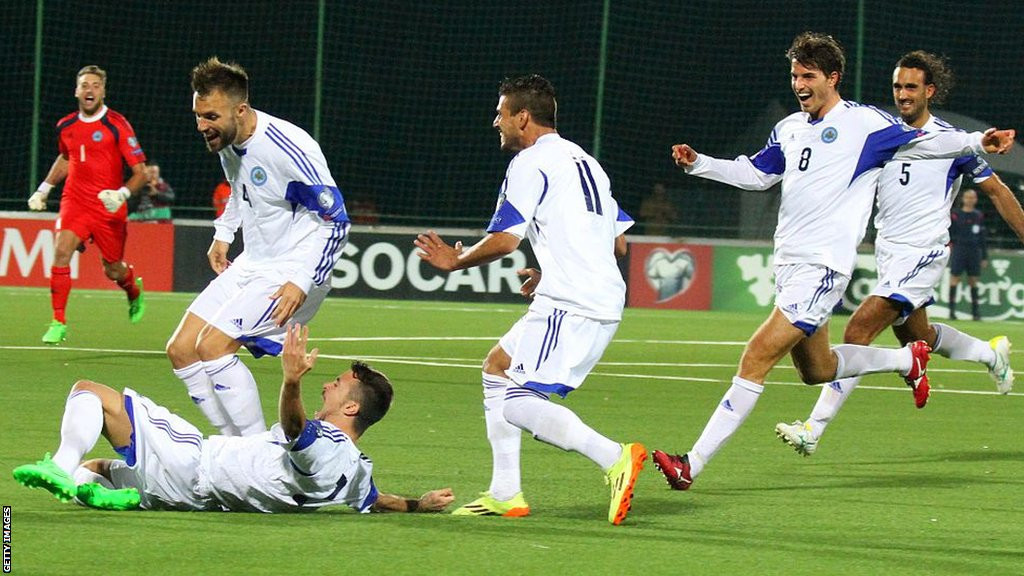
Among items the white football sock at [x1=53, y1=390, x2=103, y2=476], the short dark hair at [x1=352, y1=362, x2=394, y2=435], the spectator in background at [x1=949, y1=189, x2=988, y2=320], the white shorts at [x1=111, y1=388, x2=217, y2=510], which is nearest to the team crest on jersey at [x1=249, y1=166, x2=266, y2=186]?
the short dark hair at [x1=352, y1=362, x2=394, y2=435]

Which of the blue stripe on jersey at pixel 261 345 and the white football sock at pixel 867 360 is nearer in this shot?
the blue stripe on jersey at pixel 261 345

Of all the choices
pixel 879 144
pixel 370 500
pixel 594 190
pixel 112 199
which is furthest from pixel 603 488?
pixel 112 199

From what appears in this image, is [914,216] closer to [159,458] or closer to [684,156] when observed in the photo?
[684,156]

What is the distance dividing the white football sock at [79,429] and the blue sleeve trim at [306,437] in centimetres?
77

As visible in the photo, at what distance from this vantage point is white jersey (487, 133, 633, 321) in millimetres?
6836

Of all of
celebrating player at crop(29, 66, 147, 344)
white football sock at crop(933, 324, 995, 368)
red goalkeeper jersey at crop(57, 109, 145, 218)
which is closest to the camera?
white football sock at crop(933, 324, 995, 368)

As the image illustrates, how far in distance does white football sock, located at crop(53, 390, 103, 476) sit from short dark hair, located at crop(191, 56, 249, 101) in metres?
1.78

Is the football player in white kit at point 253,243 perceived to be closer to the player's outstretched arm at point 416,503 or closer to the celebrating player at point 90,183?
the player's outstretched arm at point 416,503

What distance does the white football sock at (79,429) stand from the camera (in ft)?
20.6

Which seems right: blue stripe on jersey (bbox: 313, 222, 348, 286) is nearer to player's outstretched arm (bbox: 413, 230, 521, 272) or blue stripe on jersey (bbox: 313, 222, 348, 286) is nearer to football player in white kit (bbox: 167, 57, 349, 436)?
football player in white kit (bbox: 167, 57, 349, 436)

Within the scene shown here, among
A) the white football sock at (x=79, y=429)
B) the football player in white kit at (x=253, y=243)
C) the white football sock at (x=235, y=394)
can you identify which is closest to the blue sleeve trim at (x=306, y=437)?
the white football sock at (x=79, y=429)

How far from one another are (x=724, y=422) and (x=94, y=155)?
9.29 meters

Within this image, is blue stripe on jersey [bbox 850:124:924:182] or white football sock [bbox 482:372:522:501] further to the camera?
blue stripe on jersey [bbox 850:124:924:182]

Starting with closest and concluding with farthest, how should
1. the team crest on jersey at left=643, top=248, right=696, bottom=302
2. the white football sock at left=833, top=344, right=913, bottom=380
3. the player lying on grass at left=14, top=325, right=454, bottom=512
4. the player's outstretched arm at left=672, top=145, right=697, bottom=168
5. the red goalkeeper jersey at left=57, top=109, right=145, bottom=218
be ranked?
the player lying on grass at left=14, top=325, right=454, bottom=512 < the player's outstretched arm at left=672, top=145, right=697, bottom=168 < the white football sock at left=833, top=344, right=913, bottom=380 < the red goalkeeper jersey at left=57, top=109, right=145, bottom=218 < the team crest on jersey at left=643, top=248, right=696, bottom=302
